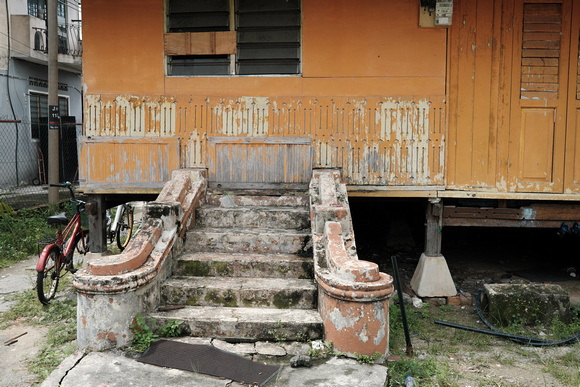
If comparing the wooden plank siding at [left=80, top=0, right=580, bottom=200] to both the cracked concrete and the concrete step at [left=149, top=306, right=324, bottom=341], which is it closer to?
the concrete step at [left=149, top=306, right=324, bottom=341]

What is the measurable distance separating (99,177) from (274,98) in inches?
102

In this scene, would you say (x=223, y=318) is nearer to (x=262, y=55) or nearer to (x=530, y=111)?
(x=262, y=55)

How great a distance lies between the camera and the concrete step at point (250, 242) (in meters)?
5.55

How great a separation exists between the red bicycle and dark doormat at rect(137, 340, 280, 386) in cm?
257

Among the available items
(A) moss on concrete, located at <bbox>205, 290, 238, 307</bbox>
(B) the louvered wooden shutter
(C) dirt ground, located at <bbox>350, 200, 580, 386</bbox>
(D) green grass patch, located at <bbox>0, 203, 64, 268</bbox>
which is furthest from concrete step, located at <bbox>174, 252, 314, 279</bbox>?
(D) green grass patch, located at <bbox>0, 203, 64, 268</bbox>

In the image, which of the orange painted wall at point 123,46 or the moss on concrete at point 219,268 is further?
the orange painted wall at point 123,46

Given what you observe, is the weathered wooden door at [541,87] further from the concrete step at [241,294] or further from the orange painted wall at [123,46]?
the orange painted wall at [123,46]

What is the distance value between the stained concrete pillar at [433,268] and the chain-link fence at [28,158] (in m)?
9.96

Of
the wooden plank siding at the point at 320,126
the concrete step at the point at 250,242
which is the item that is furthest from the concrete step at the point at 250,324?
the wooden plank siding at the point at 320,126

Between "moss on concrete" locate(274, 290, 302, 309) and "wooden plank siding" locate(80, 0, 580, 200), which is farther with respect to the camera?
"wooden plank siding" locate(80, 0, 580, 200)

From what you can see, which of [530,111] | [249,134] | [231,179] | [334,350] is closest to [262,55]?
[249,134]

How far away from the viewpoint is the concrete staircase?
4531 mm

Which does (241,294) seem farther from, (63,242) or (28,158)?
(28,158)

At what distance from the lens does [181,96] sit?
6672mm
